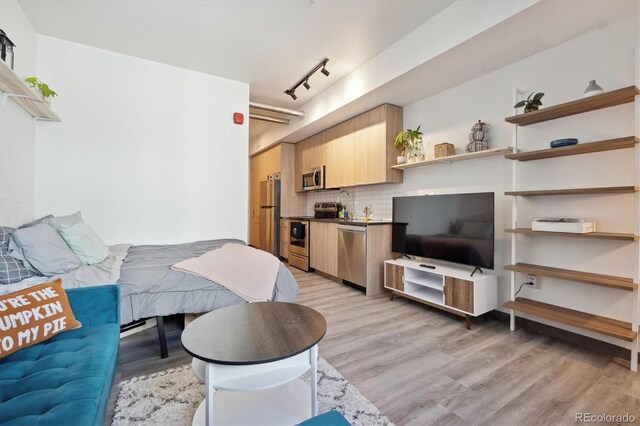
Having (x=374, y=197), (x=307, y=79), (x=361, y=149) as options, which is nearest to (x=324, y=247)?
(x=374, y=197)

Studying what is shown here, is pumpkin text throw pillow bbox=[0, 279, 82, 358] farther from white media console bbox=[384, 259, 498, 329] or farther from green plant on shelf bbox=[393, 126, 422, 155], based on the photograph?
green plant on shelf bbox=[393, 126, 422, 155]

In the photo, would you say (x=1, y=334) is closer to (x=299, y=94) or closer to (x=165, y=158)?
(x=165, y=158)

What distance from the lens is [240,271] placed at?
2.36 metres

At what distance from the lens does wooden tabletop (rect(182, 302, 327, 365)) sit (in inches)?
46.4

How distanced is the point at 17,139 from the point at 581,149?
4.87 metres

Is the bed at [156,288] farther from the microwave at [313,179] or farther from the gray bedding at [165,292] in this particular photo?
the microwave at [313,179]

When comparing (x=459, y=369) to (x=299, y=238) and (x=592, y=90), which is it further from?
(x=299, y=238)

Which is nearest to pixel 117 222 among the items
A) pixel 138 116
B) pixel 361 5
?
pixel 138 116

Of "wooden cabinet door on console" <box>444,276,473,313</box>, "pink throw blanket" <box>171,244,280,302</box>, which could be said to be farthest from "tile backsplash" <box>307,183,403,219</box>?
"pink throw blanket" <box>171,244,280,302</box>

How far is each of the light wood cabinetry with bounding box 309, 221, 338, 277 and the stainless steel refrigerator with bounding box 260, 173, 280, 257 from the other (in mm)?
1280

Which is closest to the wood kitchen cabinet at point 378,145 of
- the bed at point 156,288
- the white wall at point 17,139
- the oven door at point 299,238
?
the oven door at point 299,238

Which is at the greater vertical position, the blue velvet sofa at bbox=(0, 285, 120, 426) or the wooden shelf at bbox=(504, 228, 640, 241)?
the wooden shelf at bbox=(504, 228, 640, 241)

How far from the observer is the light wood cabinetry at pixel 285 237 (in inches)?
229

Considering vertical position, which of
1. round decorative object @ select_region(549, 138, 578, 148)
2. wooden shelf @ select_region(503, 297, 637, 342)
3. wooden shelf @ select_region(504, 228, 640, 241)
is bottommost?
wooden shelf @ select_region(503, 297, 637, 342)
